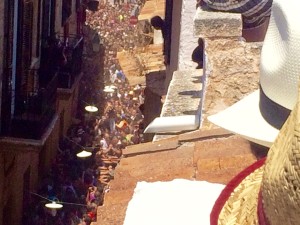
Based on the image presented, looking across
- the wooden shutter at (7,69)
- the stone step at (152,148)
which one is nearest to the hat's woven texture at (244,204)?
the stone step at (152,148)

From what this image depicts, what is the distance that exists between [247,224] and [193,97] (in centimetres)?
317

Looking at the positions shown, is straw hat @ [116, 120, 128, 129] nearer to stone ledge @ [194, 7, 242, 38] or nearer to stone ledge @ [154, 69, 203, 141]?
stone ledge @ [154, 69, 203, 141]

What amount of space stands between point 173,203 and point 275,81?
18.5 inches

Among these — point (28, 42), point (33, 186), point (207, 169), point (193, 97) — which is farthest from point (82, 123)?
point (207, 169)

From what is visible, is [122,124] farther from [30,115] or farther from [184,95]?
[184,95]

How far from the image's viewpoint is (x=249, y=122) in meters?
2.57

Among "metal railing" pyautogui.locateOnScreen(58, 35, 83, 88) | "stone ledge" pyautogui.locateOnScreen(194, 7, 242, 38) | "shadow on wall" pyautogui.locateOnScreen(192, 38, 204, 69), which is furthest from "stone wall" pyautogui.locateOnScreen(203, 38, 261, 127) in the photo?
"metal railing" pyautogui.locateOnScreen(58, 35, 83, 88)

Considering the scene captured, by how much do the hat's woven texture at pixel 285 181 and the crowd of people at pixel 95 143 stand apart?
1093cm

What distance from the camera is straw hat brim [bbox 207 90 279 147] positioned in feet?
8.26

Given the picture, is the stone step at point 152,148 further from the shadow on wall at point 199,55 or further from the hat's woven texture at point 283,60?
the shadow on wall at point 199,55

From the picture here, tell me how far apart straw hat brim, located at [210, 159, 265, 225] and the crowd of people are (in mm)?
10546

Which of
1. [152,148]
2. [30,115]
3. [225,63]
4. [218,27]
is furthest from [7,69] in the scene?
[152,148]

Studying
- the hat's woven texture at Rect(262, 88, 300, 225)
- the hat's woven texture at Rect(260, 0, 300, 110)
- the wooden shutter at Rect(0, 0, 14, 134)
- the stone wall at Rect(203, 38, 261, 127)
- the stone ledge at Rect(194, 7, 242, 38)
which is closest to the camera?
the hat's woven texture at Rect(262, 88, 300, 225)

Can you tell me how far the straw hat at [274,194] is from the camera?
1547mm
